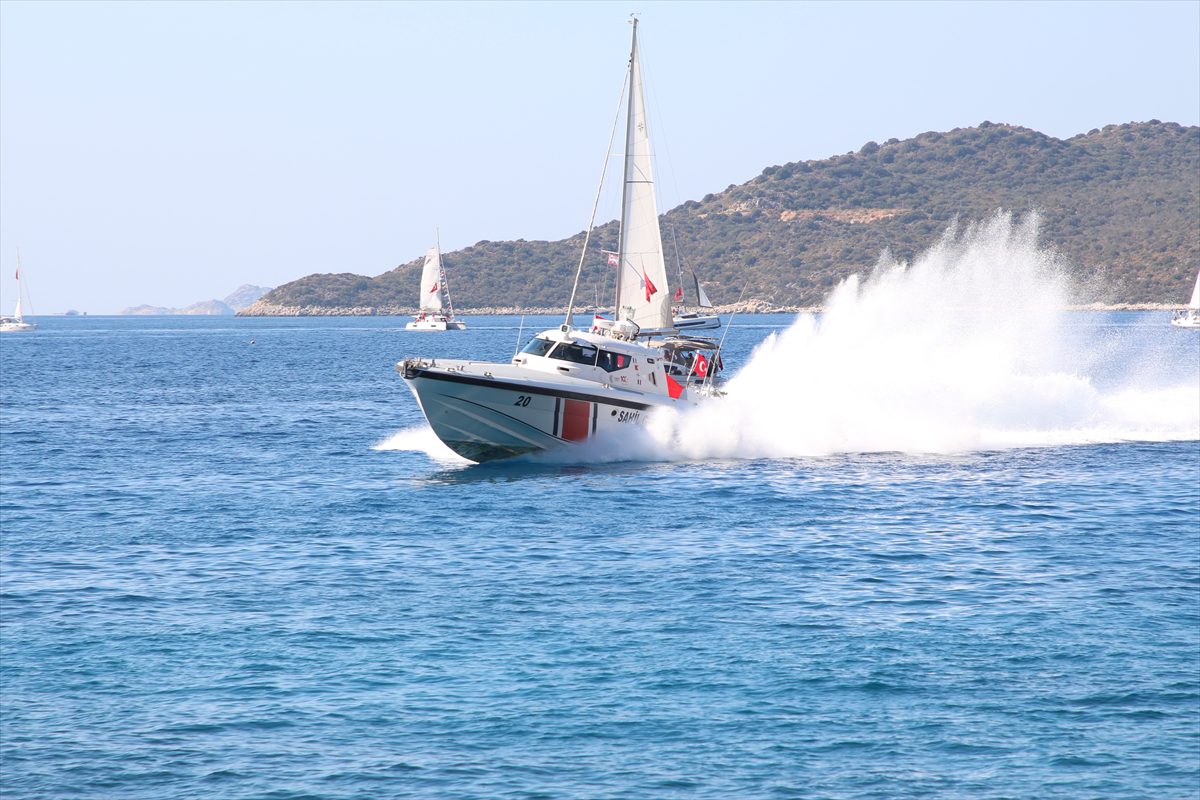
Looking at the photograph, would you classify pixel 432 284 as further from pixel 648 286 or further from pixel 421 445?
pixel 648 286

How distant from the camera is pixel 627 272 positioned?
120 feet

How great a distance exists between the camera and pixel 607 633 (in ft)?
55.6

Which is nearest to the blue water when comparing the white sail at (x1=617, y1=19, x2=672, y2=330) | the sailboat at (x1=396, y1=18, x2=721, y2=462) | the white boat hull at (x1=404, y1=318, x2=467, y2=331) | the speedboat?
the speedboat

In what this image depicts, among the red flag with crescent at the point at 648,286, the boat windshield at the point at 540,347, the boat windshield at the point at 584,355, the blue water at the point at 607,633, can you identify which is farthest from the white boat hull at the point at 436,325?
the boat windshield at the point at 584,355

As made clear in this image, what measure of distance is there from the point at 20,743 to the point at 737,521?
585 inches

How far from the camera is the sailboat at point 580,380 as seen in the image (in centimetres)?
3067

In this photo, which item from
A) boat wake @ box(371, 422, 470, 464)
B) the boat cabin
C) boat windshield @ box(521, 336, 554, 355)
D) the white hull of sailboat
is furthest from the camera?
the white hull of sailboat

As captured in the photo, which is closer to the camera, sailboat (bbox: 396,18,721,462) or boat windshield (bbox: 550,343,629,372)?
sailboat (bbox: 396,18,721,462)

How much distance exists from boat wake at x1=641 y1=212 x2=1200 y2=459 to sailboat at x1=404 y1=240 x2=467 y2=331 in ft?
367

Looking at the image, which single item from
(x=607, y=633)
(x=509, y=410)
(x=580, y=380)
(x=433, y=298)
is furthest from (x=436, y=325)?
(x=607, y=633)

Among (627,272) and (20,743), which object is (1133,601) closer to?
(20,743)

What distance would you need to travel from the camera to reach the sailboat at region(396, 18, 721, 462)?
30672 mm

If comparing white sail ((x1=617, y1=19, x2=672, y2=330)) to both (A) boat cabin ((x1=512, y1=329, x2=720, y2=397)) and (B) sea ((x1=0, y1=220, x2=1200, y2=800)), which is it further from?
(B) sea ((x1=0, y1=220, x2=1200, y2=800))

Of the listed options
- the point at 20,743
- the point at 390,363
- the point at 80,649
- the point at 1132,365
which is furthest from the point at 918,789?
the point at 390,363
